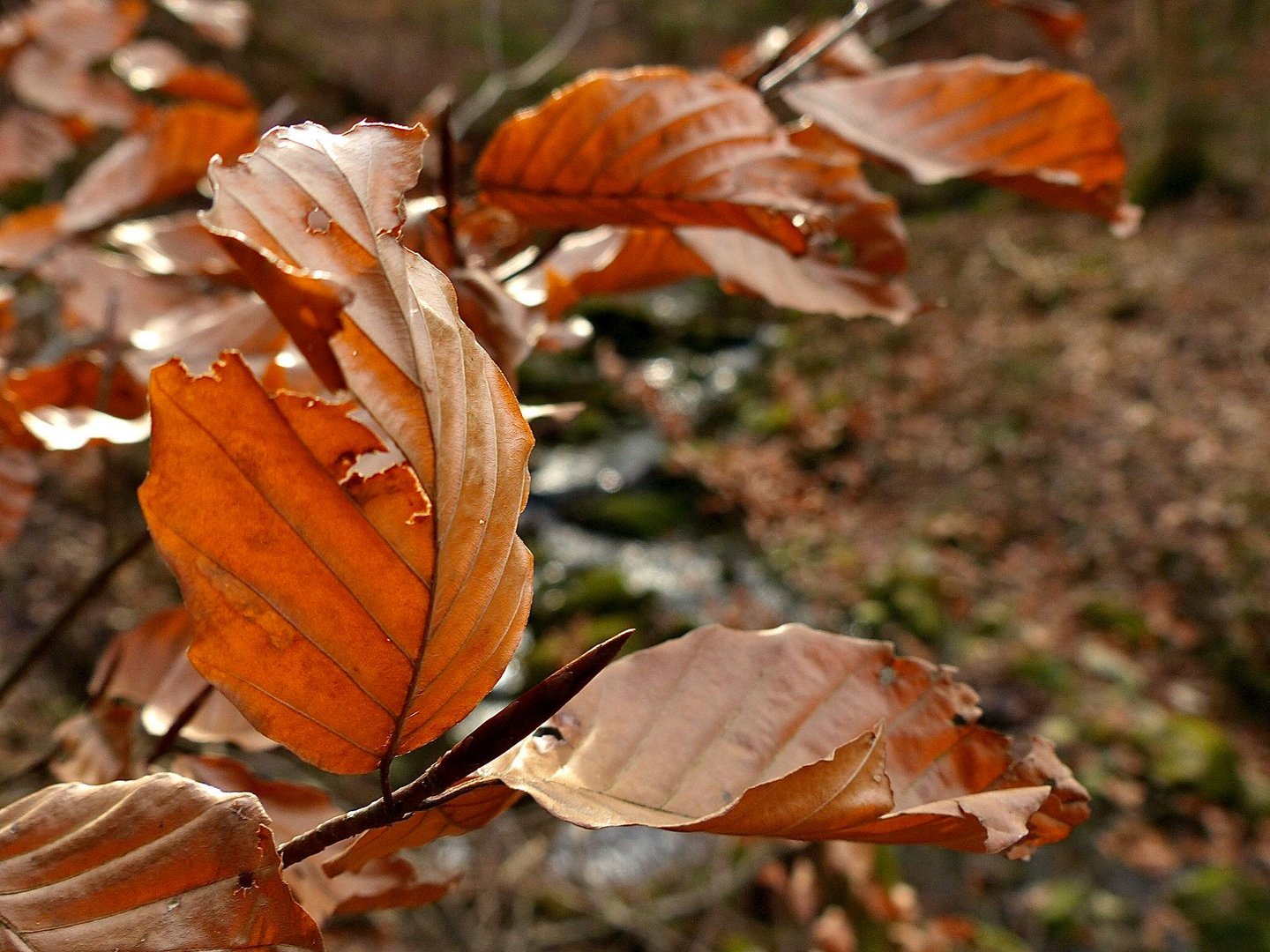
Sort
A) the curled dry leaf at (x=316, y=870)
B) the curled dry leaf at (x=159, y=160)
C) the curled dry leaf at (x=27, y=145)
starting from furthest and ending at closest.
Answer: the curled dry leaf at (x=27, y=145) < the curled dry leaf at (x=159, y=160) < the curled dry leaf at (x=316, y=870)

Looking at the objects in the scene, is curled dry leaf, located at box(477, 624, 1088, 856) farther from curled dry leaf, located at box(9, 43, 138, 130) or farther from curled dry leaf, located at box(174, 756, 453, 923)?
curled dry leaf, located at box(9, 43, 138, 130)

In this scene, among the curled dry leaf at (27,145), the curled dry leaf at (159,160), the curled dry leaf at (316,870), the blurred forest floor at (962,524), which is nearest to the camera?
the curled dry leaf at (316,870)

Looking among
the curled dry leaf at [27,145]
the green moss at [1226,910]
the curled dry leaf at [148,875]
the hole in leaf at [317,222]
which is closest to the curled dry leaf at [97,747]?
the curled dry leaf at [148,875]

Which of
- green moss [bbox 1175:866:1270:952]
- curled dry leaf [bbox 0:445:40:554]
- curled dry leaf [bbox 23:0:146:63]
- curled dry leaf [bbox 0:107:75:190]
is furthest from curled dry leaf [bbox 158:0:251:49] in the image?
green moss [bbox 1175:866:1270:952]

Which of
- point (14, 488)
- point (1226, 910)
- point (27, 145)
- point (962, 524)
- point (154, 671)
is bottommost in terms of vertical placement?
point (962, 524)

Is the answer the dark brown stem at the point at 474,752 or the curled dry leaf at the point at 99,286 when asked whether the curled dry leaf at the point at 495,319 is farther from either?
the curled dry leaf at the point at 99,286

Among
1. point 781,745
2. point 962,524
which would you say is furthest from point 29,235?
point 962,524

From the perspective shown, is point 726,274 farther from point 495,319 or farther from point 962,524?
point 962,524

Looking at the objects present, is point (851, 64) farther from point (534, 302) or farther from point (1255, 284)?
point (1255, 284)

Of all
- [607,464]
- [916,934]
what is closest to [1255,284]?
[607,464]
